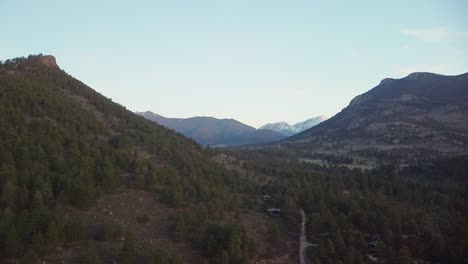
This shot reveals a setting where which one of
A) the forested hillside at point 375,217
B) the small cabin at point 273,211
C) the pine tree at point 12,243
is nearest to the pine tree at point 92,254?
the pine tree at point 12,243

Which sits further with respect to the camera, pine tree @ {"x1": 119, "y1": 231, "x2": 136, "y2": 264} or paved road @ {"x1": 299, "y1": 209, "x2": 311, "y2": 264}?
paved road @ {"x1": 299, "y1": 209, "x2": 311, "y2": 264}

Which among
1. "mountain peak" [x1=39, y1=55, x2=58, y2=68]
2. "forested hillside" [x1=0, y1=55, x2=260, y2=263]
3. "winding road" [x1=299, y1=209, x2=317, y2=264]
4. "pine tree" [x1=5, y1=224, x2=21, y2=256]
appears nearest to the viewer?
"pine tree" [x1=5, y1=224, x2=21, y2=256]

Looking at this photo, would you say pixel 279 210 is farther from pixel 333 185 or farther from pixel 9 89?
pixel 9 89

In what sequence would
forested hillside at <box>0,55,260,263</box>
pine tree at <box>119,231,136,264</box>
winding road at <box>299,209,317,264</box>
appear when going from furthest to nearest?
winding road at <box>299,209,317,264</box>
forested hillside at <box>0,55,260,263</box>
pine tree at <box>119,231,136,264</box>

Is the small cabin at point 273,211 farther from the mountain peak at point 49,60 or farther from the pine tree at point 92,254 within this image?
the mountain peak at point 49,60

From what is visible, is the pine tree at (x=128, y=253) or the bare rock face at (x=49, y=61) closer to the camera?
the pine tree at (x=128, y=253)

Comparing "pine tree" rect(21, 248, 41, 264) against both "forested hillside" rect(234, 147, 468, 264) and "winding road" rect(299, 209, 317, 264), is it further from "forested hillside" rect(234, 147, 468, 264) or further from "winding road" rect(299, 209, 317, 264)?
"winding road" rect(299, 209, 317, 264)

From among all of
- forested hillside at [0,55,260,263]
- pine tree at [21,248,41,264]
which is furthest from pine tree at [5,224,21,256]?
pine tree at [21,248,41,264]

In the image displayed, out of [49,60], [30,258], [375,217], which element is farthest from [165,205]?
[49,60]

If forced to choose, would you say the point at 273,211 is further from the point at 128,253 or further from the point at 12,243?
the point at 12,243
